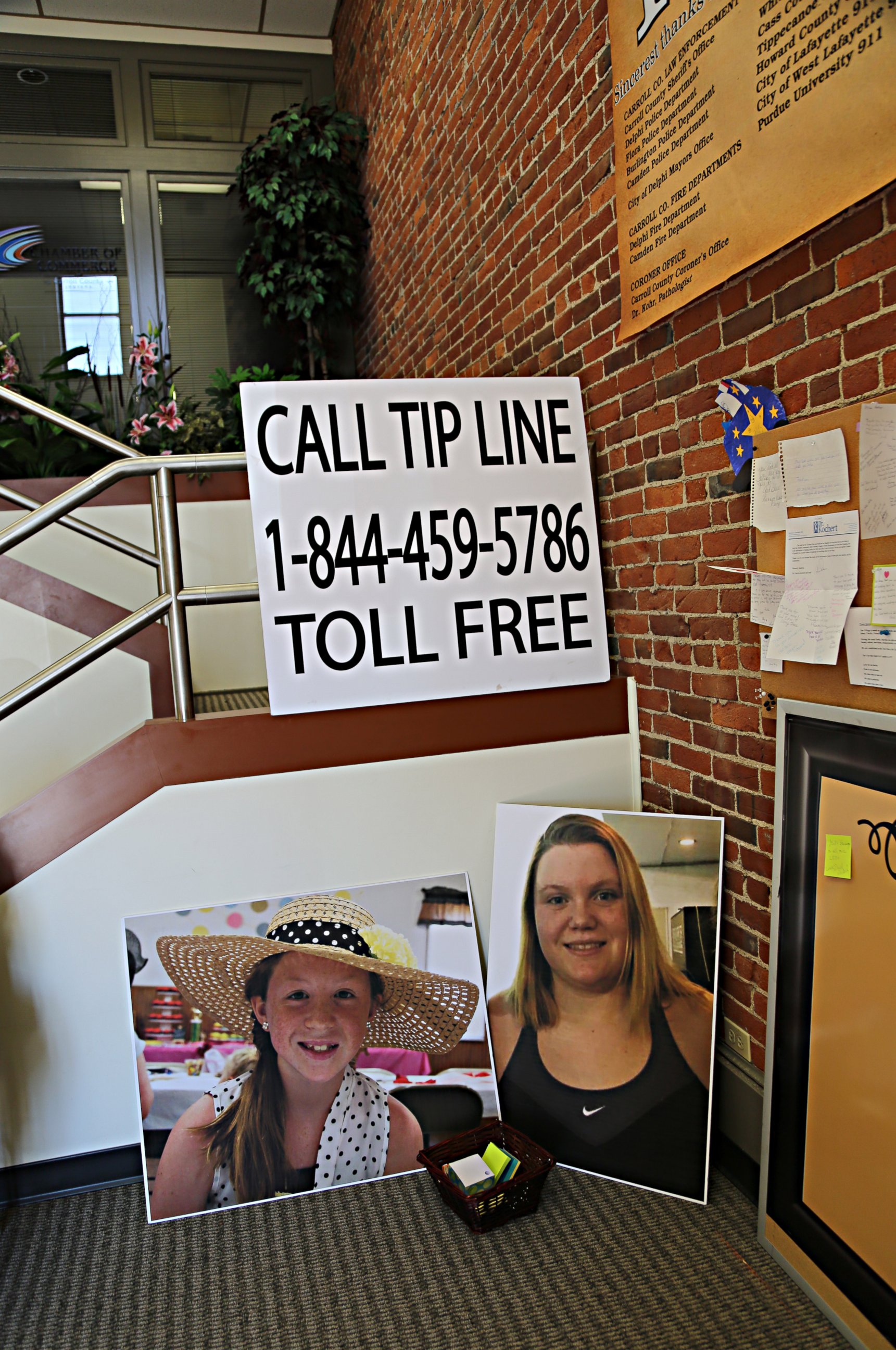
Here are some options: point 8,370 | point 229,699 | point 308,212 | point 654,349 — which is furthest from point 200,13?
point 654,349

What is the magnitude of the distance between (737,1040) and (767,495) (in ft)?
3.95

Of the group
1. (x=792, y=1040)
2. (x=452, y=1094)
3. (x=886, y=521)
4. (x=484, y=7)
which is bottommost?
(x=452, y=1094)

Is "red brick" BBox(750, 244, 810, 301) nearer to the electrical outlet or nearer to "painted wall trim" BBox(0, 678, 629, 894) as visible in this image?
"painted wall trim" BBox(0, 678, 629, 894)

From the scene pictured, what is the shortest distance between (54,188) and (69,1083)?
4.91m

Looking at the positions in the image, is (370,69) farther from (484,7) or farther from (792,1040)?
(792,1040)

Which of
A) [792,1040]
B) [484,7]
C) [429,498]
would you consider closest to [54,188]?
[484,7]

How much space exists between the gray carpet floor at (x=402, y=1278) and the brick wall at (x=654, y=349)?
0.45m

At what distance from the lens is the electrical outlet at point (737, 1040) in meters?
2.01

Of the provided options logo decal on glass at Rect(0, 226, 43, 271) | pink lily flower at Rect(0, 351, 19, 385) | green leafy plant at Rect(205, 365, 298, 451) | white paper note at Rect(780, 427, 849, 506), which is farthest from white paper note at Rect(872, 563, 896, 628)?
logo decal on glass at Rect(0, 226, 43, 271)

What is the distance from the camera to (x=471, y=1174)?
198 centimetres

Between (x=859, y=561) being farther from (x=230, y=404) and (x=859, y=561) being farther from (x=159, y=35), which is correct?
(x=159, y=35)

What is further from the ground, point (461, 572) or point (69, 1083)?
point (461, 572)

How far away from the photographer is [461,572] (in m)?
2.30

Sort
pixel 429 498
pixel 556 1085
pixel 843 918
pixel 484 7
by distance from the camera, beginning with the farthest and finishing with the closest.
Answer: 1. pixel 484 7
2. pixel 429 498
3. pixel 556 1085
4. pixel 843 918
